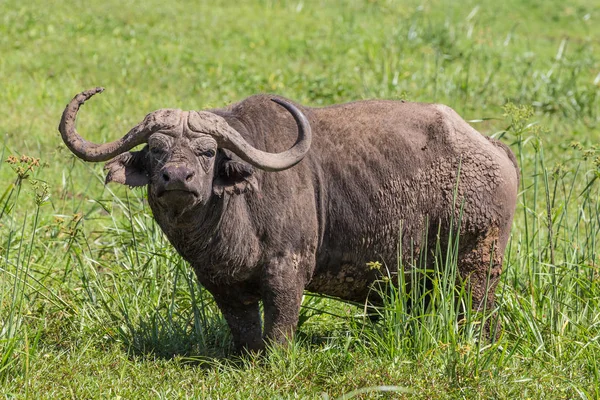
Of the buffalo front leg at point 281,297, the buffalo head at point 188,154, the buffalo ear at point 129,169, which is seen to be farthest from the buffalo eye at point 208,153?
the buffalo front leg at point 281,297

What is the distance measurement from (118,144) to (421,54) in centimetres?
912

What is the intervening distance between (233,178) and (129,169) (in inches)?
23.6

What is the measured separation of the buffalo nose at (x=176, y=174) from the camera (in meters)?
5.17

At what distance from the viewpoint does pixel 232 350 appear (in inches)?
252

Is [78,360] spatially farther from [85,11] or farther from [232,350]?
[85,11]

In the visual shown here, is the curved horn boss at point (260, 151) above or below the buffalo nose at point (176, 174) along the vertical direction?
above

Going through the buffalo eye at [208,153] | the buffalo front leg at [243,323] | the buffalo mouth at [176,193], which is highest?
the buffalo eye at [208,153]

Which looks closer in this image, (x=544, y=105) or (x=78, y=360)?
(x=78, y=360)

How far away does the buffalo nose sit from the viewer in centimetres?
517

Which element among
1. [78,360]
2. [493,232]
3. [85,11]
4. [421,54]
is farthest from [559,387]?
[85,11]

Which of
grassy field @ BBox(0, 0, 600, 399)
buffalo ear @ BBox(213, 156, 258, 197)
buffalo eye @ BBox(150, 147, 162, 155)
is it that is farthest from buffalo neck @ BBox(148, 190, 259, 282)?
grassy field @ BBox(0, 0, 600, 399)

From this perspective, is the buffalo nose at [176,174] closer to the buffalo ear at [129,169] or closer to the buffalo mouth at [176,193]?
the buffalo mouth at [176,193]

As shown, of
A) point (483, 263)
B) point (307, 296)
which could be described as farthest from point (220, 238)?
point (483, 263)

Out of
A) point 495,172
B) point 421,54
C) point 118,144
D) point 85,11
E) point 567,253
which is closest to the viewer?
point 118,144
